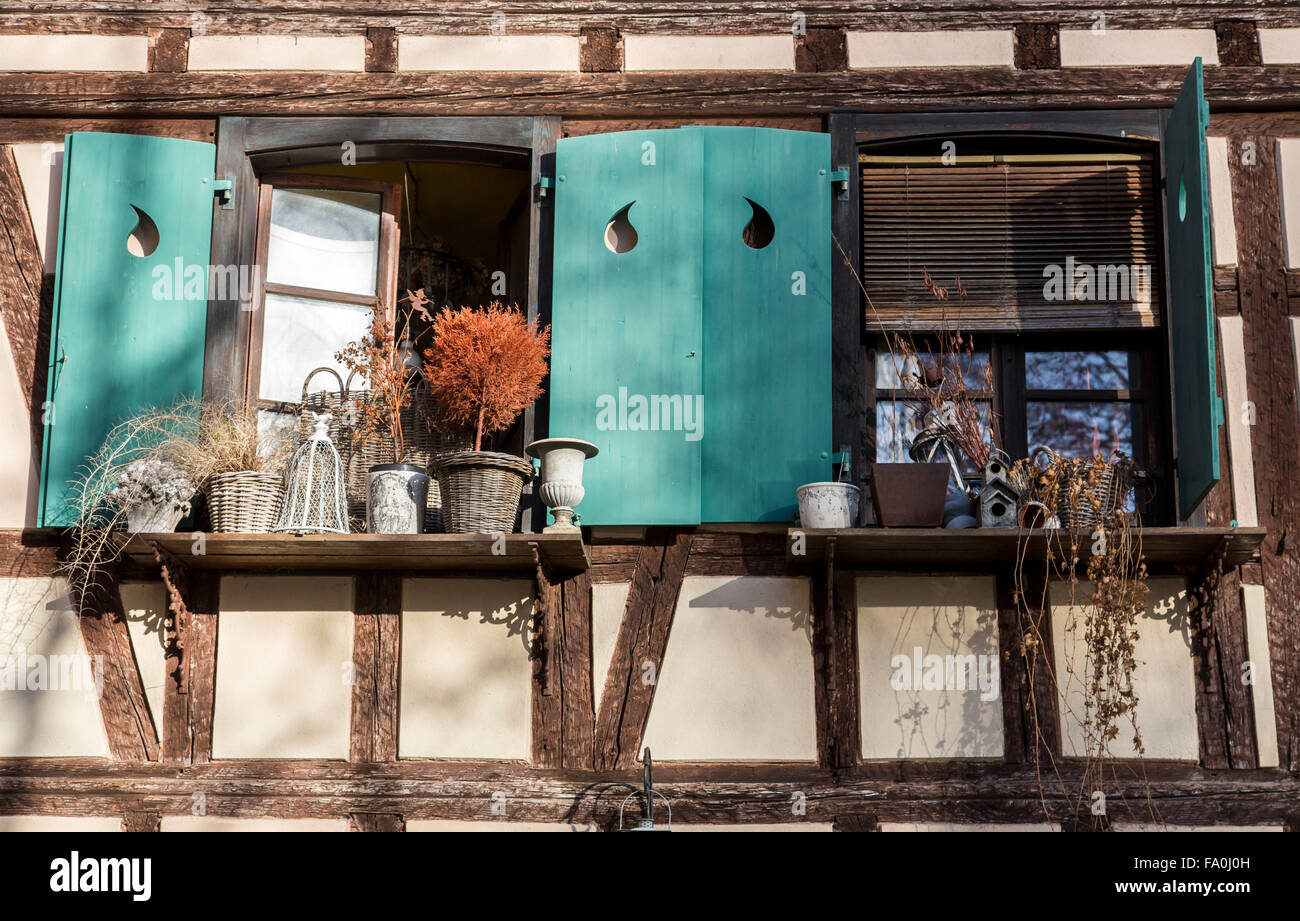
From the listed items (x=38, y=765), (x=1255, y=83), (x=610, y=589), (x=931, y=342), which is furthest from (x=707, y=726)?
(x=1255, y=83)

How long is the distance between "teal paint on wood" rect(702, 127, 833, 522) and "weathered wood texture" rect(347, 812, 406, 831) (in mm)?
1489

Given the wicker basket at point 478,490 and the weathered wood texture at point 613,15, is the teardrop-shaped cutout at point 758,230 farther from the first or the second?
the wicker basket at point 478,490

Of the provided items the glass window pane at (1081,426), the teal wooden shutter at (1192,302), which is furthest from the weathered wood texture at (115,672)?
the teal wooden shutter at (1192,302)

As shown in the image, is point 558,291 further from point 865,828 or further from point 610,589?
point 865,828

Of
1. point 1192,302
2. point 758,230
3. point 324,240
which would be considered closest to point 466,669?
point 324,240

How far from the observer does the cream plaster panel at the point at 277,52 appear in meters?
6.51

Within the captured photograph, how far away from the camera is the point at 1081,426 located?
20.5 ft

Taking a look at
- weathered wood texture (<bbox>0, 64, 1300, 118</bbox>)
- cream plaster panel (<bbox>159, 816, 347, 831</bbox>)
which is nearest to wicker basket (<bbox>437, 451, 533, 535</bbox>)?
cream plaster panel (<bbox>159, 816, 347, 831</bbox>)

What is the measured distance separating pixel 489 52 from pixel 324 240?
974 mm

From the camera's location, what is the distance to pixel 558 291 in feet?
20.3

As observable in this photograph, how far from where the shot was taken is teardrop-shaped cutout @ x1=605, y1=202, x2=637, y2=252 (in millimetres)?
6293

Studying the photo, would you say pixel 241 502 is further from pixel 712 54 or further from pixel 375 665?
pixel 712 54

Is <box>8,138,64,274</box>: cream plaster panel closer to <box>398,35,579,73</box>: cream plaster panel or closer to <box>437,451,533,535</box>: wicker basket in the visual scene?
<box>398,35,579,73</box>: cream plaster panel

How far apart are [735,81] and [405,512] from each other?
7.00 ft
